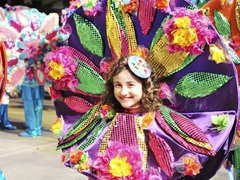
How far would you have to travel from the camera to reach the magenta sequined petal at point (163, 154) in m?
2.30

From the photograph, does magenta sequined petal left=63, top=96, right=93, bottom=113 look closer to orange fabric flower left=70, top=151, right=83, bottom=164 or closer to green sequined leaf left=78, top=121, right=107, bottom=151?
green sequined leaf left=78, top=121, right=107, bottom=151

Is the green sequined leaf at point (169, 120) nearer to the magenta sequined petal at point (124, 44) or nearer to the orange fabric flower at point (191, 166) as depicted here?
the orange fabric flower at point (191, 166)

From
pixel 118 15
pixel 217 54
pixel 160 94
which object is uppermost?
pixel 118 15

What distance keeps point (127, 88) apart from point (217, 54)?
1.68ft

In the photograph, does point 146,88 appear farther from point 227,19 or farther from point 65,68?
point 227,19

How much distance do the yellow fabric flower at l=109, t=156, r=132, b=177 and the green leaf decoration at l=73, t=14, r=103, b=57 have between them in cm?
75

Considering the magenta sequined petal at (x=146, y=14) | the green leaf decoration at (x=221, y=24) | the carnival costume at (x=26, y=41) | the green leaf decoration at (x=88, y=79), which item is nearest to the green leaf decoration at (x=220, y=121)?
the magenta sequined petal at (x=146, y=14)

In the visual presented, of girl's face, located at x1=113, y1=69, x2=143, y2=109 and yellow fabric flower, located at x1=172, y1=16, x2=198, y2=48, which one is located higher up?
yellow fabric flower, located at x1=172, y1=16, x2=198, y2=48

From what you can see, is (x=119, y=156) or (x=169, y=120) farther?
(x=169, y=120)

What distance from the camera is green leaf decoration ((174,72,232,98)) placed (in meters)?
2.36

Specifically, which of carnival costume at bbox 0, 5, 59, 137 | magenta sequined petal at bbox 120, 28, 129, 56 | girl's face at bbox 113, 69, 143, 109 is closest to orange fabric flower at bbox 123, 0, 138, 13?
magenta sequined petal at bbox 120, 28, 129, 56

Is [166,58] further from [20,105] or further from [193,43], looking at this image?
[20,105]

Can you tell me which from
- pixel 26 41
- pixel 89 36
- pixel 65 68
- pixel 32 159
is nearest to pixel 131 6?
pixel 89 36

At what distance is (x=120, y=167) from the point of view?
223 centimetres
